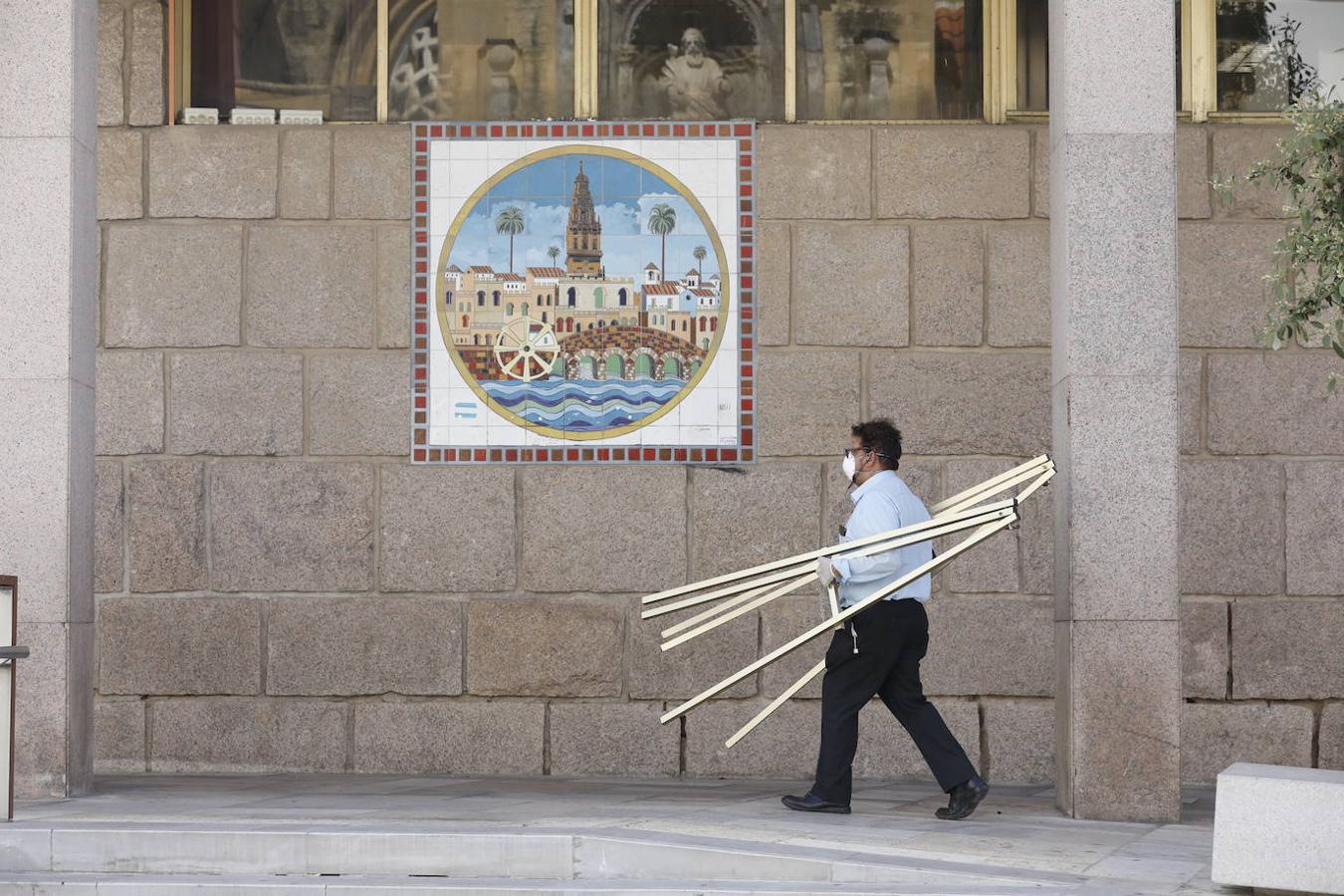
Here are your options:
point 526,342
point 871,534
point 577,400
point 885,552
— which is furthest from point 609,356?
point 885,552

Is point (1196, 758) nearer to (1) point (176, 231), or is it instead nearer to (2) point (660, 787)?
(2) point (660, 787)

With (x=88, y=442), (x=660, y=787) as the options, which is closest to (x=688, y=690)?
(x=660, y=787)

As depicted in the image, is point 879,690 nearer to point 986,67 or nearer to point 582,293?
point 582,293

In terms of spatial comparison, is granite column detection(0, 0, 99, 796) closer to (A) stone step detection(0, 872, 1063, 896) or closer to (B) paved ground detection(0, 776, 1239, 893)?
(B) paved ground detection(0, 776, 1239, 893)

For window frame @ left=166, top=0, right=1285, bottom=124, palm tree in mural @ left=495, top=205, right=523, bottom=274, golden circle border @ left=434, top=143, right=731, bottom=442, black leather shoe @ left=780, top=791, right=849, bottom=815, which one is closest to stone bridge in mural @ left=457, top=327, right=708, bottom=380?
golden circle border @ left=434, top=143, right=731, bottom=442

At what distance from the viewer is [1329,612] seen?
1119 cm

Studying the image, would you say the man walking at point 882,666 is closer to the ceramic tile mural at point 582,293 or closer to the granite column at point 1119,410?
the granite column at point 1119,410

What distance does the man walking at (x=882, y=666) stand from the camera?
29.9 feet

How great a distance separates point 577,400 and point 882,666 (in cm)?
302

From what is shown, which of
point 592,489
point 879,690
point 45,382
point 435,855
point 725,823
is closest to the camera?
point 435,855

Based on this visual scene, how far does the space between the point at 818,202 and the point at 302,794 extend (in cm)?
435

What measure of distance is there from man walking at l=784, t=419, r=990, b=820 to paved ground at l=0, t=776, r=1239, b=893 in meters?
0.17

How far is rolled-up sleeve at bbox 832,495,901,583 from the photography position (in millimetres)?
9016

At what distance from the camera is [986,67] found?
11.6 meters
